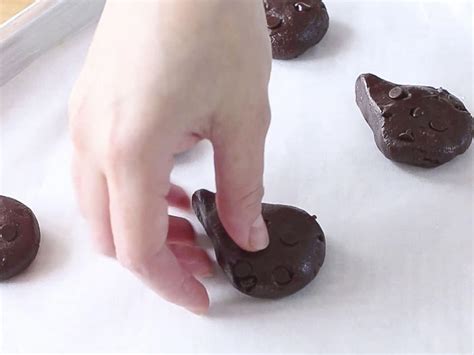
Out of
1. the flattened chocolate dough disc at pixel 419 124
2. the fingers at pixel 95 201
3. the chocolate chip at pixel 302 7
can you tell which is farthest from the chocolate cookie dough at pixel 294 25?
the fingers at pixel 95 201

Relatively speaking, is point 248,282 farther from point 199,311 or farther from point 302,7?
point 302,7

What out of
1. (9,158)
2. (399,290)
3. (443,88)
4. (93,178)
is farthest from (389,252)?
(9,158)

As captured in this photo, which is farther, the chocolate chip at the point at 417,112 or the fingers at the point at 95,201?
the chocolate chip at the point at 417,112

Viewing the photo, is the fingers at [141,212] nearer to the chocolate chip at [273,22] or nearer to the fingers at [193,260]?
the fingers at [193,260]

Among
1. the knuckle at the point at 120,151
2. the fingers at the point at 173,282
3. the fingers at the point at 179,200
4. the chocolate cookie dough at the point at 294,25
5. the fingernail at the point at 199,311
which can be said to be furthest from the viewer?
the chocolate cookie dough at the point at 294,25

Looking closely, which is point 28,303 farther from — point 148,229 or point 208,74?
point 208,74

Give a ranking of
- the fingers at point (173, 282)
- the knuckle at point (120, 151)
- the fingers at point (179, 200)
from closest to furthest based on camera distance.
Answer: the knuckle at point (120, 151), the fingers at point (173, 282), the fingers at point (179, 200)
